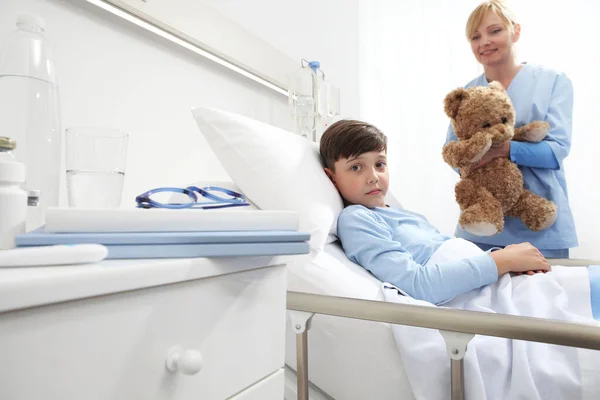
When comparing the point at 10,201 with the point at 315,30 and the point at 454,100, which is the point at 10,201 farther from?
the point at 315,30

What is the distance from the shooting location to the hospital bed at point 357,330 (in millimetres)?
508

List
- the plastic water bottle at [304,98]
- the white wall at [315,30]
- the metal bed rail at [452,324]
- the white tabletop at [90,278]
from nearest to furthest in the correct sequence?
the white tabletop at [90,278]
the metal bed rail at [452,324]
the white wall at [315,30]
the plastic water bottle at [304,98]

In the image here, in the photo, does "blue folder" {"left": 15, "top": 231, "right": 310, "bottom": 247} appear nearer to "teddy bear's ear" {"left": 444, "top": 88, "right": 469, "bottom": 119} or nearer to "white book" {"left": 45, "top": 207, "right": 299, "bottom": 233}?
"white book" {"left": 45, "top": 207, "right": 299, "bottom": 233}

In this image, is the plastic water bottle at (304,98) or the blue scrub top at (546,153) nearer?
the blue scrub top at (546,153)

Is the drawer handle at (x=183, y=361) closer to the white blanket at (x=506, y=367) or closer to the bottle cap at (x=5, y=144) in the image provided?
the bottle cap at (x=5, y=144)

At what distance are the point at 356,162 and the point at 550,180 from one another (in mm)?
779

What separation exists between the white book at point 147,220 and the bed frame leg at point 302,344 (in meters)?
0.30

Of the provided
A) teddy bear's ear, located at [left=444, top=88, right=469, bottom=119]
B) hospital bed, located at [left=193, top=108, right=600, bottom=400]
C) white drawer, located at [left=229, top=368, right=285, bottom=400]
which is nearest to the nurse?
teddy bear's ear, located at [left=444, top=88, right=469, bottom=119]

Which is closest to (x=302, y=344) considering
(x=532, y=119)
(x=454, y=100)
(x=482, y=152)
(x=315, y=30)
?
(x=482, y=152)

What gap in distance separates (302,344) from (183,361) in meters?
0.37

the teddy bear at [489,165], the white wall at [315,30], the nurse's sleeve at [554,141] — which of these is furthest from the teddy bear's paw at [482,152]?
the white wall at [315,30]

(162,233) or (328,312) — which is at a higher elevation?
(162,233)

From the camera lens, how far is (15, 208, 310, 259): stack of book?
1.19 feet

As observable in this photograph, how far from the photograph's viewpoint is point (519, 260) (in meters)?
0.90
